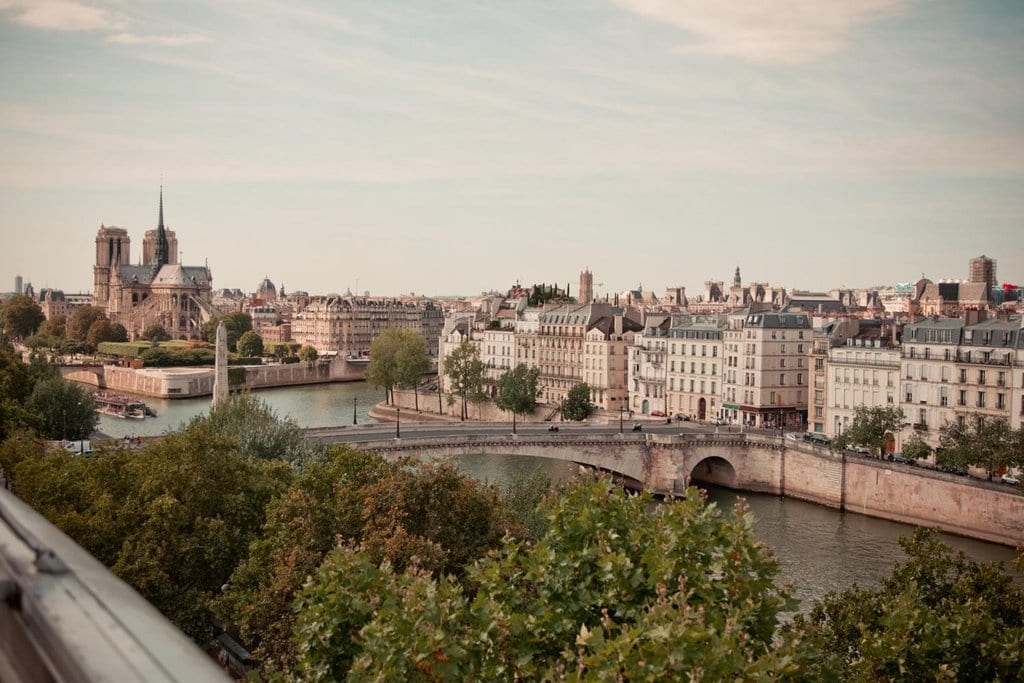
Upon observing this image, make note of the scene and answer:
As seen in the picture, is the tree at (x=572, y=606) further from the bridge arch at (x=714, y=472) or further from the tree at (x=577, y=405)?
the tree at (x=577, y=405)

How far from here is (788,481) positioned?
42062 mm

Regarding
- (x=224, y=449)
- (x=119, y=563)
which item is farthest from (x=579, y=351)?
(x=119, y=563)

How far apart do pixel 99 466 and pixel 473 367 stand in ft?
147

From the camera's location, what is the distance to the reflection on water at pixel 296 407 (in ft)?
195

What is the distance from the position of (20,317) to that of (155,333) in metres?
15.1

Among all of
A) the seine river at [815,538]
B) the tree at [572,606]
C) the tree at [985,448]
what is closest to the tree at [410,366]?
the seine river at [815,538]

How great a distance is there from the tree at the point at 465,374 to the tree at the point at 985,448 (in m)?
31.6

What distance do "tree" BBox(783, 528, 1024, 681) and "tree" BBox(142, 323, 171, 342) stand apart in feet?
354

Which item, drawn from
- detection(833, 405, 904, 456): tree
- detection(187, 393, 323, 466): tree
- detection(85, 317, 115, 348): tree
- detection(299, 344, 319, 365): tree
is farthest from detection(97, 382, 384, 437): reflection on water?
detection(85, 317, 115, 348): tree

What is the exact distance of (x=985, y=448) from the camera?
35969 millimetres

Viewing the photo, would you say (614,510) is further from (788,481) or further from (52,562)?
(788,481)

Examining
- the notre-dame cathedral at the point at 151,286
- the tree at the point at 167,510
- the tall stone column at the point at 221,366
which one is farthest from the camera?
the notre-dame cathedral at the point at 151,286

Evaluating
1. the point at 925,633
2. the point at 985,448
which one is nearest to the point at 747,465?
the point at 985,448

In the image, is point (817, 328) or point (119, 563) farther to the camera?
point (817, 328)
